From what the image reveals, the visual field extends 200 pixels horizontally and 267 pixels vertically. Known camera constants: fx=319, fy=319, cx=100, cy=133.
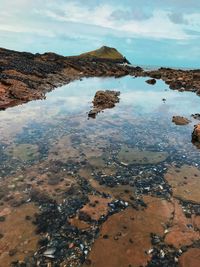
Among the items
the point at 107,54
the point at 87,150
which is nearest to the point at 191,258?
the point at 87,150

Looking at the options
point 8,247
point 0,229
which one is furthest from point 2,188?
point 8,247

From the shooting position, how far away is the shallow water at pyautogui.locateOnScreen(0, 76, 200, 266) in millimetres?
17453

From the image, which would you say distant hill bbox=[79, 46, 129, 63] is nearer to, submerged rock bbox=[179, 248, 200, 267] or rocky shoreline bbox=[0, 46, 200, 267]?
rocky shoreline bbox=[0, 46, 200, 267]

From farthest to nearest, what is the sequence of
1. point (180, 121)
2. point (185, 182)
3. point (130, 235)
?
point (180, 121) < point (185, 182) < point (130, 235)

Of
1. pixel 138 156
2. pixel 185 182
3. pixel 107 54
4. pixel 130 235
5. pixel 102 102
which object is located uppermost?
pixel 130 235

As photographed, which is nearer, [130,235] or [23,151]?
[130,235]

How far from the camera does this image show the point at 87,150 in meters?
22.9

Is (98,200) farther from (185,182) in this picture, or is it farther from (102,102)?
(102,102)

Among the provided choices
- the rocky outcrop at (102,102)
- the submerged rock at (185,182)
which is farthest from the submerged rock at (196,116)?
the submerged rock at (185,182)

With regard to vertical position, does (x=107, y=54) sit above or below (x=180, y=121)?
below

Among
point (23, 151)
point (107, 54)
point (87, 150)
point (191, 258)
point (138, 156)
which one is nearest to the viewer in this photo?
point (191, 258)

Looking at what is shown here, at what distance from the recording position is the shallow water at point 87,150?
57.3ft

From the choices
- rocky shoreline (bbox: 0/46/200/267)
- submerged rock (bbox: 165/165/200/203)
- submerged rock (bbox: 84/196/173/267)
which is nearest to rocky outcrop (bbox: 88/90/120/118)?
rocky shoreline (bbox: 0/46/200/267)

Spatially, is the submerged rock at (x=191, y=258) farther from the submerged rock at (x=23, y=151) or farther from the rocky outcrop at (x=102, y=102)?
the rocky outcrop at (x=102, y=102)
